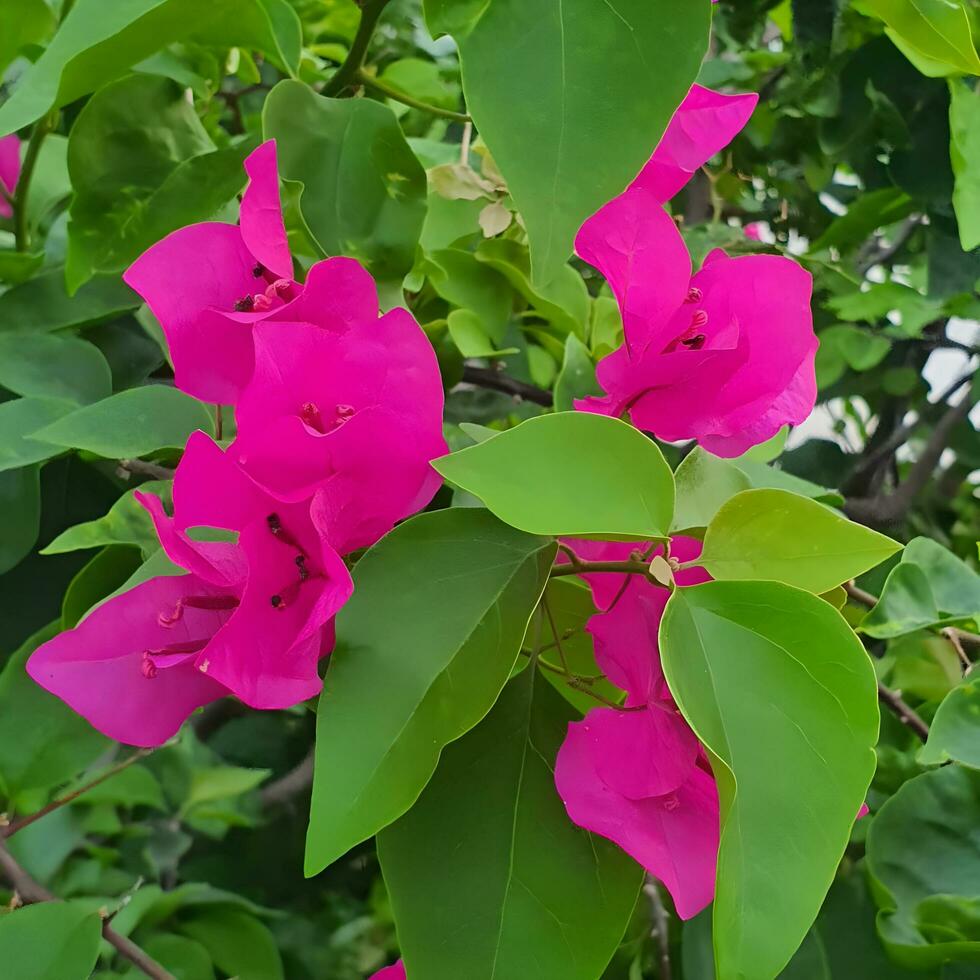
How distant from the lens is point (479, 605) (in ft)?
0.82

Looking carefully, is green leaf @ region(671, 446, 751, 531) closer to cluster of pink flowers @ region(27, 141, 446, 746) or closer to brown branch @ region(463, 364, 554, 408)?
cluster of pink flowers @ region(27, 141, 446, 746)

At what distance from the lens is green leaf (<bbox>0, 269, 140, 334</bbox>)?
0.41 metres

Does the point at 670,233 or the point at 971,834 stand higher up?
the point at 670,233

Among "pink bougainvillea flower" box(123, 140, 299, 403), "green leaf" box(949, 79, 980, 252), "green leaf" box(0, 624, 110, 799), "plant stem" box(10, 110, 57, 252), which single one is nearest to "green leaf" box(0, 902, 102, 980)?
"green leaf" box(0, 624, 110, 799)

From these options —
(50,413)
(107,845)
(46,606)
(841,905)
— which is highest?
(50,413)

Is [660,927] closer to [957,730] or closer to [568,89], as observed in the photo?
[957,730]

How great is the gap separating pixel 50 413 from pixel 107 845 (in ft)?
1.65

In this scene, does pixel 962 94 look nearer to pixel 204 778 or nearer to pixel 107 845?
pixel 204 778

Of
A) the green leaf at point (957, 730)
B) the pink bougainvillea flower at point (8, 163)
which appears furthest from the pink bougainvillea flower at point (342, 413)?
the pink bougainvillea flower at point (8, 163)

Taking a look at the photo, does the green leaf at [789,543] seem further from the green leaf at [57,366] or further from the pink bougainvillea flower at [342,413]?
the green leaf at [57,366]

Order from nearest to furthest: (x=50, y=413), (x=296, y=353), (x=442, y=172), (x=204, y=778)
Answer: (x=296, y=353), (x=50, y=413), (x=442, y=172), (x=204, y=778)

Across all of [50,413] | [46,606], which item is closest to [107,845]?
[46,606]

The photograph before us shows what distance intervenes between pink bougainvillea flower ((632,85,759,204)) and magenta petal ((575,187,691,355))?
0.08 ft

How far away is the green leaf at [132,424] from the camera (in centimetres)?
30
